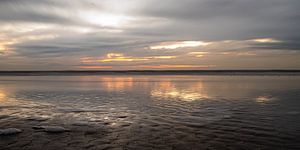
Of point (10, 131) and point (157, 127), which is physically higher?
point (10, 131)

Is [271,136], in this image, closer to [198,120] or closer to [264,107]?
[198,120]

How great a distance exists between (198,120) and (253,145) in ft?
13.9

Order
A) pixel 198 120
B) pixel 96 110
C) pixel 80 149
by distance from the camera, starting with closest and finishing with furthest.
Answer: pixel 80 149 < pixel 198 120 < pixel 96 110

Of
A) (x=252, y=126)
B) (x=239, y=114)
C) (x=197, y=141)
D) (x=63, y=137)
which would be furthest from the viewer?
(x=239, y=114)

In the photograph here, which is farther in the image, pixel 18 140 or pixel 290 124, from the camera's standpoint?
pixel 290 124

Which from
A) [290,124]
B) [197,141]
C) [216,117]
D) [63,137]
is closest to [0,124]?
[63,137]

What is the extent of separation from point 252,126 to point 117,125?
6.34 meters

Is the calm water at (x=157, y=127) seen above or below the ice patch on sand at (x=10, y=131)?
below

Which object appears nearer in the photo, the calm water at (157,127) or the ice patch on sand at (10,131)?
the calm water at (157,127)

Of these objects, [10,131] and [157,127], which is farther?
[157,127]

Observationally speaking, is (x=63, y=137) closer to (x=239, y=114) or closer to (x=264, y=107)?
(x=239, y=114)

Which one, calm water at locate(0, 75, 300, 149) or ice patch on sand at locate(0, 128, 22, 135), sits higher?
ice patch on sand at locate(0, 128, 22, 135)

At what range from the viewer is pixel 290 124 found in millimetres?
11695

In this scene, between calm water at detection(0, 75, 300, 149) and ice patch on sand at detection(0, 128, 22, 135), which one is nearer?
Answer: calm water at detection(0, 75, 300, 149)
